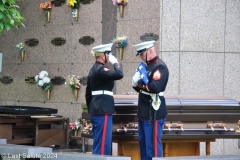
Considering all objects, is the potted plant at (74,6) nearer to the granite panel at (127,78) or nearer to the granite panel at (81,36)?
the granite panel at (81,36)

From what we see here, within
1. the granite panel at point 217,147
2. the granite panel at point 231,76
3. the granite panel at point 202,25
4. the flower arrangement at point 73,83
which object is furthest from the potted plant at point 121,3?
the granite panel at point 217,147

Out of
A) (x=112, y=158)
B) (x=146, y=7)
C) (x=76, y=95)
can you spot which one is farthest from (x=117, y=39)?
(x=112, y=158)

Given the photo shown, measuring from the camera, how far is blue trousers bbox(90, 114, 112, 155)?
23.5ft

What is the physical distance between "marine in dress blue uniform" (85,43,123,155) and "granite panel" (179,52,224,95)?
10.9ft

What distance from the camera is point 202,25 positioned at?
10594mm

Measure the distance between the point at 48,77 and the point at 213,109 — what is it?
5.43m

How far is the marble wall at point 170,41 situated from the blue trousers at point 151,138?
143 inches

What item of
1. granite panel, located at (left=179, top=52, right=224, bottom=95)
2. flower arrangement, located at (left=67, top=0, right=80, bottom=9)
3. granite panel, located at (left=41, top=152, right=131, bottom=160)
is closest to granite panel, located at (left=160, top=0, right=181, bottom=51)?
granite panel, located at (left=179, top=52, right=224, bottom=95)

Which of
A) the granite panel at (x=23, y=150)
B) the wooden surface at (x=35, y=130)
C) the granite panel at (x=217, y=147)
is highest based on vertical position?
the granite panel at (x=23, y=150)

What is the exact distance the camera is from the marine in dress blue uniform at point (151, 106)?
679cm

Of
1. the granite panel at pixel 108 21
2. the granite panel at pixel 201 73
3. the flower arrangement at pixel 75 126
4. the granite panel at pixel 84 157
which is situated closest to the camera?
the granite panel at pixel 84 157

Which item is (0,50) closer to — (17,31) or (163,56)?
(17,31)

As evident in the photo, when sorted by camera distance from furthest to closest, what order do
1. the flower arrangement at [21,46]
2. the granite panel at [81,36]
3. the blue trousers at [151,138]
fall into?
the flower arrangement at [21,46] < the granite panel at [81,36] < the blue trousers at [151,138]

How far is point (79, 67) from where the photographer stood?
466 inches
